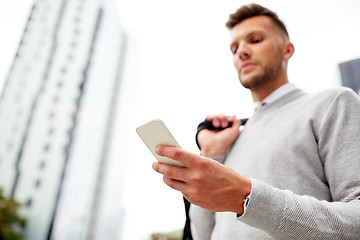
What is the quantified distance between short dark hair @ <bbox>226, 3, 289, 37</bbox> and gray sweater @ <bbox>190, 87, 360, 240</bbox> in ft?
1.37

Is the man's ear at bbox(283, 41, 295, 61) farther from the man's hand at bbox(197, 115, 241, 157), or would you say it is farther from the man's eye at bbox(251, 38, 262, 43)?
the man's hand at bbox(197, 115, 241, 157)

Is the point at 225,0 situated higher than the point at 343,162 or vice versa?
the point at 225,0

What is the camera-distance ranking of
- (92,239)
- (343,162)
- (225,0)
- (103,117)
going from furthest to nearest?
1. (103,117)
2. (92,239)
3. (225,0)
4. (343,162)

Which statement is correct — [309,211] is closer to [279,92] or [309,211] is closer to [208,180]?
[208,180]

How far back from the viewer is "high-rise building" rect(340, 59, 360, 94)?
5.74 ft

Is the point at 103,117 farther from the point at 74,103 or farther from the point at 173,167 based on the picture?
the point at 173,167

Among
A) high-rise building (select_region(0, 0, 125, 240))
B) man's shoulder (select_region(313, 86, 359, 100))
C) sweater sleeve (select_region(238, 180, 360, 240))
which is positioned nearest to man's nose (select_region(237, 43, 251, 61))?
man's shoulder (select_region(313, 86, 359, 100))

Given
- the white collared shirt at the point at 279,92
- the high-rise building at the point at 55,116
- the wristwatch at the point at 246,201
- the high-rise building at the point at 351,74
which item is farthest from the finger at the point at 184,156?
the high-rise building at the point at 55,116

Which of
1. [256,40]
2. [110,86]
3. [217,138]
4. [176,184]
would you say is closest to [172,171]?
[176,184]

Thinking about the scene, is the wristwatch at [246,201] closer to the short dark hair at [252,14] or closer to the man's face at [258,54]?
the man's face at [258,54]

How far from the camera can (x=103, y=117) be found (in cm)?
2027

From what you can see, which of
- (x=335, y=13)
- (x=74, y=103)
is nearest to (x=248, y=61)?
(x=335, y=13)

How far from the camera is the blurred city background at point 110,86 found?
2469 millimetres

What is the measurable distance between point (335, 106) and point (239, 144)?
14.0 inches
